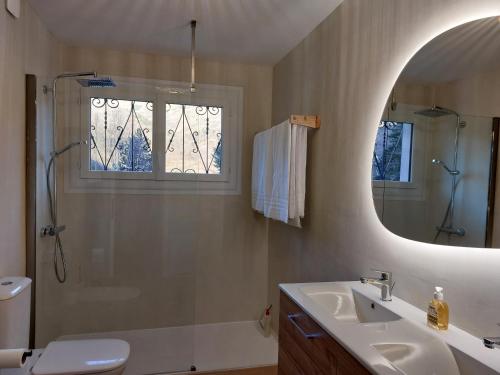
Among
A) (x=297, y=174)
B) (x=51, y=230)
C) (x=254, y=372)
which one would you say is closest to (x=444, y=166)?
(x=297, y=174)

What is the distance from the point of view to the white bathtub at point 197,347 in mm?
2568

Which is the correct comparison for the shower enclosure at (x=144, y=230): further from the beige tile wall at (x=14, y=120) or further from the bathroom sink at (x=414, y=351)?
the bathroom sink at (x=414, y=351)

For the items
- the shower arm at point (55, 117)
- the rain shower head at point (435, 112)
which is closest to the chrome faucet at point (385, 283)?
the rain shower head at point (435, 112)

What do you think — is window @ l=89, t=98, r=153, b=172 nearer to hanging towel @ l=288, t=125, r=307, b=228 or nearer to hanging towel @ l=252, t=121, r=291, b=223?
hanging towel @ l=252, t=121, r=291, b=223

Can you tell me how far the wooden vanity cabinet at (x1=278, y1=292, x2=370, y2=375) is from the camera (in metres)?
1.09

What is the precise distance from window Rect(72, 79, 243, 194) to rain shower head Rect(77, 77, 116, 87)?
1.7 inches

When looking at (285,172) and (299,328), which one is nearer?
(299,328)

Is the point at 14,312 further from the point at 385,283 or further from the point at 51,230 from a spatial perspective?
the point at 385,283

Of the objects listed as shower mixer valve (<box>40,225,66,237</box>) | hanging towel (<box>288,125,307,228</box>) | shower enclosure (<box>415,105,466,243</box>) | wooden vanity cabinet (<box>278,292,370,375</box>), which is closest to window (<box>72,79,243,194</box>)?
shower mixer valve (<box>40,225,66,237</box>)

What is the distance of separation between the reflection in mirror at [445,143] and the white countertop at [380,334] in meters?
0.29

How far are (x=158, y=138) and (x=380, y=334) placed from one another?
229 cm

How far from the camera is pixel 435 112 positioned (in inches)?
52.7

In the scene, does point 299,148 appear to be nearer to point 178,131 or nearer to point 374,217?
point 374,217

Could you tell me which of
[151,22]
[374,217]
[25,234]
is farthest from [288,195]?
[25,234]
